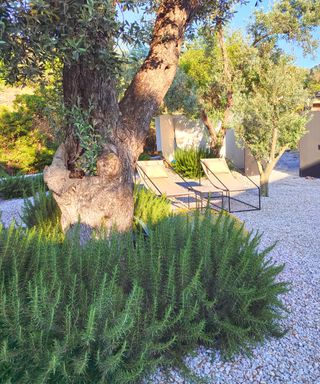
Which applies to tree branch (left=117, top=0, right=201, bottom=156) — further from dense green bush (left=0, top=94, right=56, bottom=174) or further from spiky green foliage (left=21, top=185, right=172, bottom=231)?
dense green bush (left=0, top=94, right=56, bottom=174)

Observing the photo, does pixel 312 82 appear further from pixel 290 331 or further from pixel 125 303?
pixel 125 303

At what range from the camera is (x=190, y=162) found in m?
11.1

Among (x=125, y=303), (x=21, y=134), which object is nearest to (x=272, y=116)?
(x=125, y=303)

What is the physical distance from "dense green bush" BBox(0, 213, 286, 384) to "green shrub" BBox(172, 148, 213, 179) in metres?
7.89

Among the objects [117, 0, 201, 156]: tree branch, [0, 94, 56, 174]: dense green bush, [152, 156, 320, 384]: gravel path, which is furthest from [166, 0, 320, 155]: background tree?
[117, 0, 201, 156]: tree branch

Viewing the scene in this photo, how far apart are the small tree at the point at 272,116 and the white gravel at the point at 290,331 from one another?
6.72 feet

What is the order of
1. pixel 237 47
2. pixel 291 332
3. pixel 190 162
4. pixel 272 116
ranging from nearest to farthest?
pixel 291 332, pixel 272 116, pixel 190 162, pixel 237 47

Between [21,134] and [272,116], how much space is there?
7262 millimetres

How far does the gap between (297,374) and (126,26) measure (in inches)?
98.5

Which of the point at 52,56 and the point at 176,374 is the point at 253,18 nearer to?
the point at 52,56

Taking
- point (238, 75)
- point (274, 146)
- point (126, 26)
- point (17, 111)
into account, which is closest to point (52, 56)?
point (126, 26)

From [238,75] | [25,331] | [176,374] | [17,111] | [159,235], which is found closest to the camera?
[25,331]

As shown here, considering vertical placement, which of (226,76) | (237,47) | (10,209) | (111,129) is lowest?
(10,209)

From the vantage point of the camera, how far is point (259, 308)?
2.54 metres
